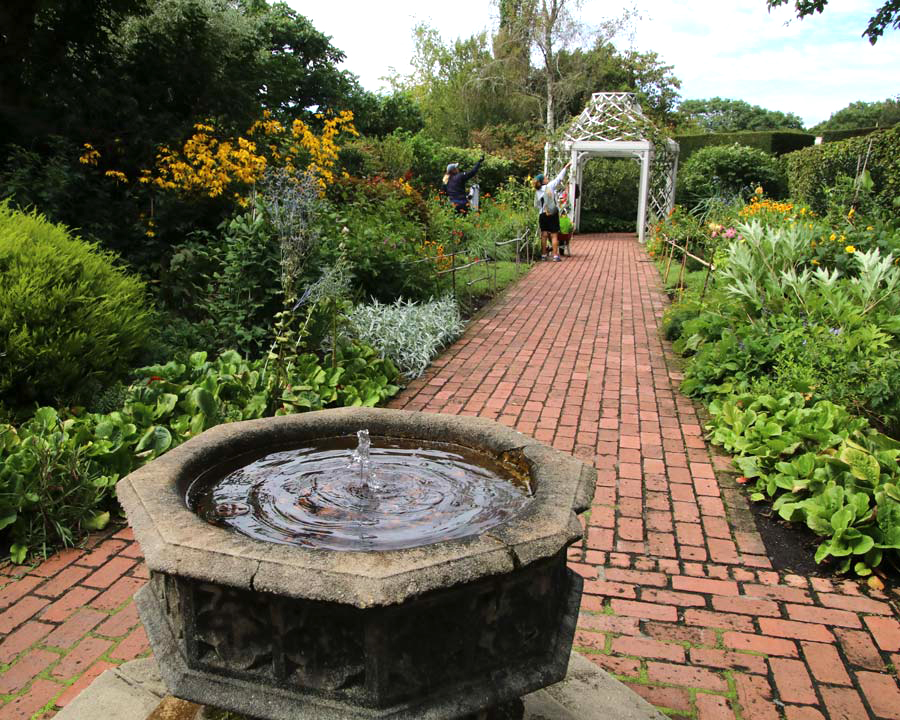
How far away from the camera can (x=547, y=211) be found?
14422 mm

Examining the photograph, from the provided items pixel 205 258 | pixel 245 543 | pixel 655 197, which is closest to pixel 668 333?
pixel 205 258

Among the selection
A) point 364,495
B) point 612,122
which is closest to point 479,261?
point 364,495

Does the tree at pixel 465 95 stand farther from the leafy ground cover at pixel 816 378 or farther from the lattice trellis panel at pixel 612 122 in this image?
the leafy ground cover at pixel 816 378

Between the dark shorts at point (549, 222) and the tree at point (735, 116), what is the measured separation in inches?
2357

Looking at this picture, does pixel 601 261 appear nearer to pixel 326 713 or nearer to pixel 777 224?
pixel 777 224

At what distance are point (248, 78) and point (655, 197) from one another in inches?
531

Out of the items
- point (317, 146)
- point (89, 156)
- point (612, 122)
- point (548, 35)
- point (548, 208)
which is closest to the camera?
point (89, 156)

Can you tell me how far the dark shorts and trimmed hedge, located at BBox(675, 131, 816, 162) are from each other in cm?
1106

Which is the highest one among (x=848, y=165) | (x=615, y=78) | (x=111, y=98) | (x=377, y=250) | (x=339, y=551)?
(x=615, y=78)

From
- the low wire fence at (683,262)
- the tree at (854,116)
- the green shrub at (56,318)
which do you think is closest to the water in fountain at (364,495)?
the green shrub at (56,318)

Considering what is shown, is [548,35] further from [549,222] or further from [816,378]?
[816,378]

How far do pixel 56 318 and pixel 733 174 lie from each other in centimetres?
Answer: 1921

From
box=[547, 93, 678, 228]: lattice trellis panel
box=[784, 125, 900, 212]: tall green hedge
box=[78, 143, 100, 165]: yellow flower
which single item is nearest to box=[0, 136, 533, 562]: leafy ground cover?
box=[78, 143, 100, 165]: yellow flower

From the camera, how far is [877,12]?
9914 millimetres
